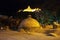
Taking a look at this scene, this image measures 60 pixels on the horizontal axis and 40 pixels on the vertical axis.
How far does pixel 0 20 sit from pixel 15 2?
2.47 meters

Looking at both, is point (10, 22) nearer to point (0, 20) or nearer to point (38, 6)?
point (0, 20)

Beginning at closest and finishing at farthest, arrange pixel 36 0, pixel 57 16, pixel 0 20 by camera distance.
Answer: pixel 0 20 → pixel 57 16 → pixel 36 0

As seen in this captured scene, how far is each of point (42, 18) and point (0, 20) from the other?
6.35 feet

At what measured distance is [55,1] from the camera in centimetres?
985

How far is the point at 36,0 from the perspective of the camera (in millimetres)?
10320

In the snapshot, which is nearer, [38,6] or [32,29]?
[32,29]

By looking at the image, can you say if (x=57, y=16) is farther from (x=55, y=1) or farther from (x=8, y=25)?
(x=8, y=25)

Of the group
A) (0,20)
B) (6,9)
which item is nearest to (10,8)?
(6,9)

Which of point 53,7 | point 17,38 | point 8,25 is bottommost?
point 17,38

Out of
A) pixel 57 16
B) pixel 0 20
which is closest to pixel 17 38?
pixel 0 20

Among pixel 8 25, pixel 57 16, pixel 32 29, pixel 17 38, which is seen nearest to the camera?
pixel 17 38

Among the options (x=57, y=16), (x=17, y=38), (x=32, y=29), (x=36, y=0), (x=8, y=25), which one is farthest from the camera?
(x=36, y=0)

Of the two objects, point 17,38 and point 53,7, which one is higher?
point 53,7

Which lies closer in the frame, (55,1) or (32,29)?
(32,29)
